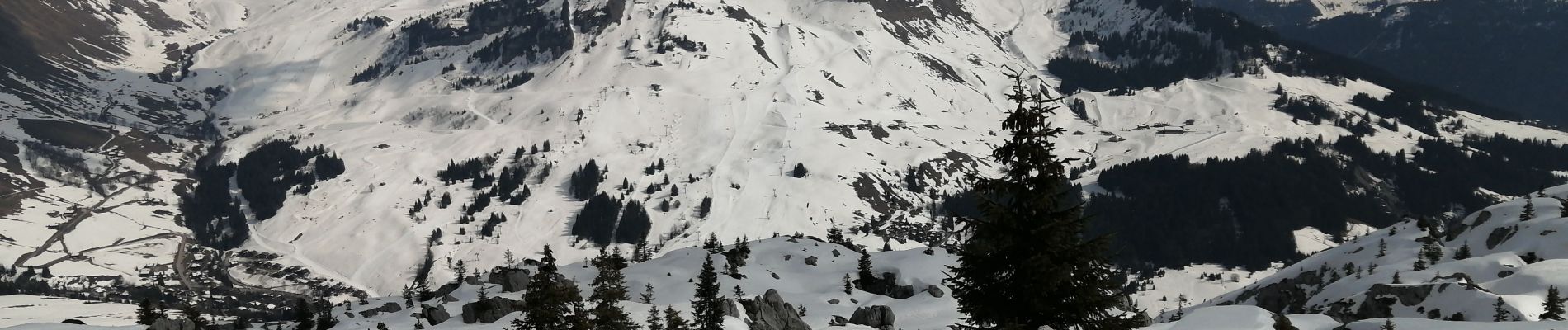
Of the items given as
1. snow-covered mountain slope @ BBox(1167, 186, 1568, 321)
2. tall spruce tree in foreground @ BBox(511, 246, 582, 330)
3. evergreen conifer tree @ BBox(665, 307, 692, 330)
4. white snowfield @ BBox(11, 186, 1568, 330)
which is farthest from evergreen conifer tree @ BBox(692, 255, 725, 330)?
snow-covered mountain slope @ BBox(1167, 186, 1568, 321)

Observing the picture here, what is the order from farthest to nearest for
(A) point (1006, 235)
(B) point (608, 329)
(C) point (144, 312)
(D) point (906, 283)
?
(D) point (906, 283) → (C) point (144, 312) → (B) point (608, 329) → (A) point (1006, 235)

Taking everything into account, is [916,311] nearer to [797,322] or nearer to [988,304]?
[797,322]

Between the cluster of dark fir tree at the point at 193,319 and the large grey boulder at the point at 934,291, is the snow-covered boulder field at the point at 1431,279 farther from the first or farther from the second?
the cluster of dark fir tree at the point at 193,319

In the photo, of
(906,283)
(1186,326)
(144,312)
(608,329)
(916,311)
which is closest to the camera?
(608,329)

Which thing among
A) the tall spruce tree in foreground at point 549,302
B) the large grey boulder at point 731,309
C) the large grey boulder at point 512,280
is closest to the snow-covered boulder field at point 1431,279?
the large grey boulder at point 731,309

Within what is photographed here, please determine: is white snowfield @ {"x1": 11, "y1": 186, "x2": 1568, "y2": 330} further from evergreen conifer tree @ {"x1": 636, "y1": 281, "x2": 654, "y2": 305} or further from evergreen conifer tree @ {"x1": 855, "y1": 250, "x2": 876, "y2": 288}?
evergreen conifer tree @ {"x1": 855, "y1": 250, "x2": 876, "y2": 288}

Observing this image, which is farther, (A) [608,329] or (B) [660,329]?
(B) [660,329]

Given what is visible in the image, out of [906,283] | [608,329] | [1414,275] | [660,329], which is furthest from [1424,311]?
[608,329]

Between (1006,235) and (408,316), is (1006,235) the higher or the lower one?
the higher one
